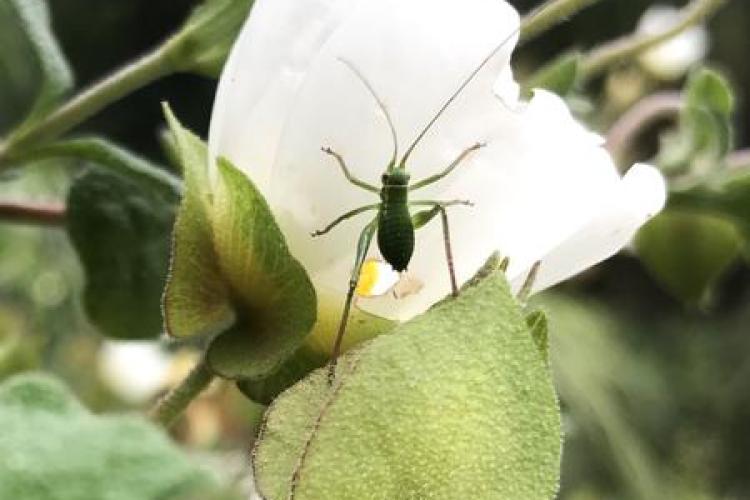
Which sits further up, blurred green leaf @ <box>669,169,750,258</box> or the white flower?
the white flower

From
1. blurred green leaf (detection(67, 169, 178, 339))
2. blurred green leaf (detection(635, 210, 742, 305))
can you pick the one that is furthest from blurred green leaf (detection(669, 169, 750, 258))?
blurred green leaf (detection(67, 169, 178, 339))

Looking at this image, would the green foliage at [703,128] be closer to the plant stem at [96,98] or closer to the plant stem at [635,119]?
the plant stem at [635,119]

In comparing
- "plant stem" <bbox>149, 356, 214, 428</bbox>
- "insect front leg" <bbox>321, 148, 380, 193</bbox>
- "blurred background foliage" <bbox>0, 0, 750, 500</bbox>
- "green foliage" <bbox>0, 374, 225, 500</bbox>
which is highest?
"insect front leg" <bbox>321, 148, 380, 193</bbox>

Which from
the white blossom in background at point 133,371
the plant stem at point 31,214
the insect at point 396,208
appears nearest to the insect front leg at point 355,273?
the insect at point 396,208

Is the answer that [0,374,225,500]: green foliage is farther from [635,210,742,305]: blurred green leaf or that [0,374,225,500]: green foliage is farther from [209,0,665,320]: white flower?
[635,210,742,305]: blurred green leaf

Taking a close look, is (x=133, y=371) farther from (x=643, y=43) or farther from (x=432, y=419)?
(x=432, y=419)

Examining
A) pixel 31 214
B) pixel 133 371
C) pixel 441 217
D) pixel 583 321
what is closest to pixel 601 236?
pixel 441 217

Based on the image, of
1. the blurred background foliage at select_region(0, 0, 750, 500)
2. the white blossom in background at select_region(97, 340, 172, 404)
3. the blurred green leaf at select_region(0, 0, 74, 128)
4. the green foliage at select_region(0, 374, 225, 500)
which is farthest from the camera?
the white blossom in background at select_region(97, 340, 172, 404)
